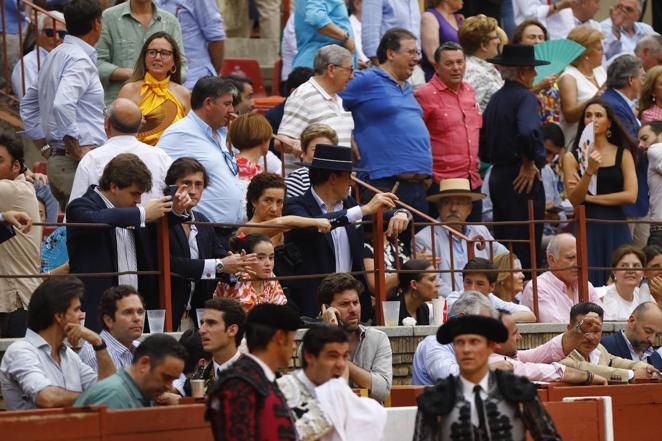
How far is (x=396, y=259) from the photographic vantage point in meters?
14.6

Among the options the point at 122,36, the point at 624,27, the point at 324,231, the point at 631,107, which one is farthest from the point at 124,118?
the point at 624,27

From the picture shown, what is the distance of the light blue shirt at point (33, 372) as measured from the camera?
1032 centimetres

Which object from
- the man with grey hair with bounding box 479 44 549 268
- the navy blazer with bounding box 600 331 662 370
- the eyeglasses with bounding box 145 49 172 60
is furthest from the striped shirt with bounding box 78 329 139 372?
the man with grey hair with bounding box 479 44 549 268

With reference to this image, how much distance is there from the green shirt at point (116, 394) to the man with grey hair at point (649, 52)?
11.2 m

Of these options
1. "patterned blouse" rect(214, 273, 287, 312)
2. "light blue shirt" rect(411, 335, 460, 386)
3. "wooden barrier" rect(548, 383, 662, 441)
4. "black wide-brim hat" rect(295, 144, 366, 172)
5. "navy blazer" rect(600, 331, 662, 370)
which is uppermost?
"black wide-brim hat" rect(295, 144, 366, 172)

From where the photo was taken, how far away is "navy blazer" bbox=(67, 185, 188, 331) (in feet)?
39.8

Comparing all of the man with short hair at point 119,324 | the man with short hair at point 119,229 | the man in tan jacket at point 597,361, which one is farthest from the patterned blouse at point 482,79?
the man with short hair at point 119,324

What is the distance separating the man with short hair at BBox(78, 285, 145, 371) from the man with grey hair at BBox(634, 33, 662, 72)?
10.3m

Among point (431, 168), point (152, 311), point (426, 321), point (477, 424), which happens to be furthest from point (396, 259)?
point (477, 424)

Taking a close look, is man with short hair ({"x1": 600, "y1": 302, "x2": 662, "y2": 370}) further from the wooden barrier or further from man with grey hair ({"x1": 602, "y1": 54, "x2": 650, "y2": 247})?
man with grey hair ({"x1": 602, "y1": 54, "x2": 650, "y2": 247})

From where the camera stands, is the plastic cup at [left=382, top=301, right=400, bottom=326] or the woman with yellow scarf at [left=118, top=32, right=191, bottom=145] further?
the woman with yellow scarf at [left=118, top=32, right=191, bottom=145]

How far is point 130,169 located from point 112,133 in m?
1.20

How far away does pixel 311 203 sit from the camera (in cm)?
1361

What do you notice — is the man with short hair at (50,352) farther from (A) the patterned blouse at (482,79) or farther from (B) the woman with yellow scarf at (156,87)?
(A) the patterned blouse at (482,79)
